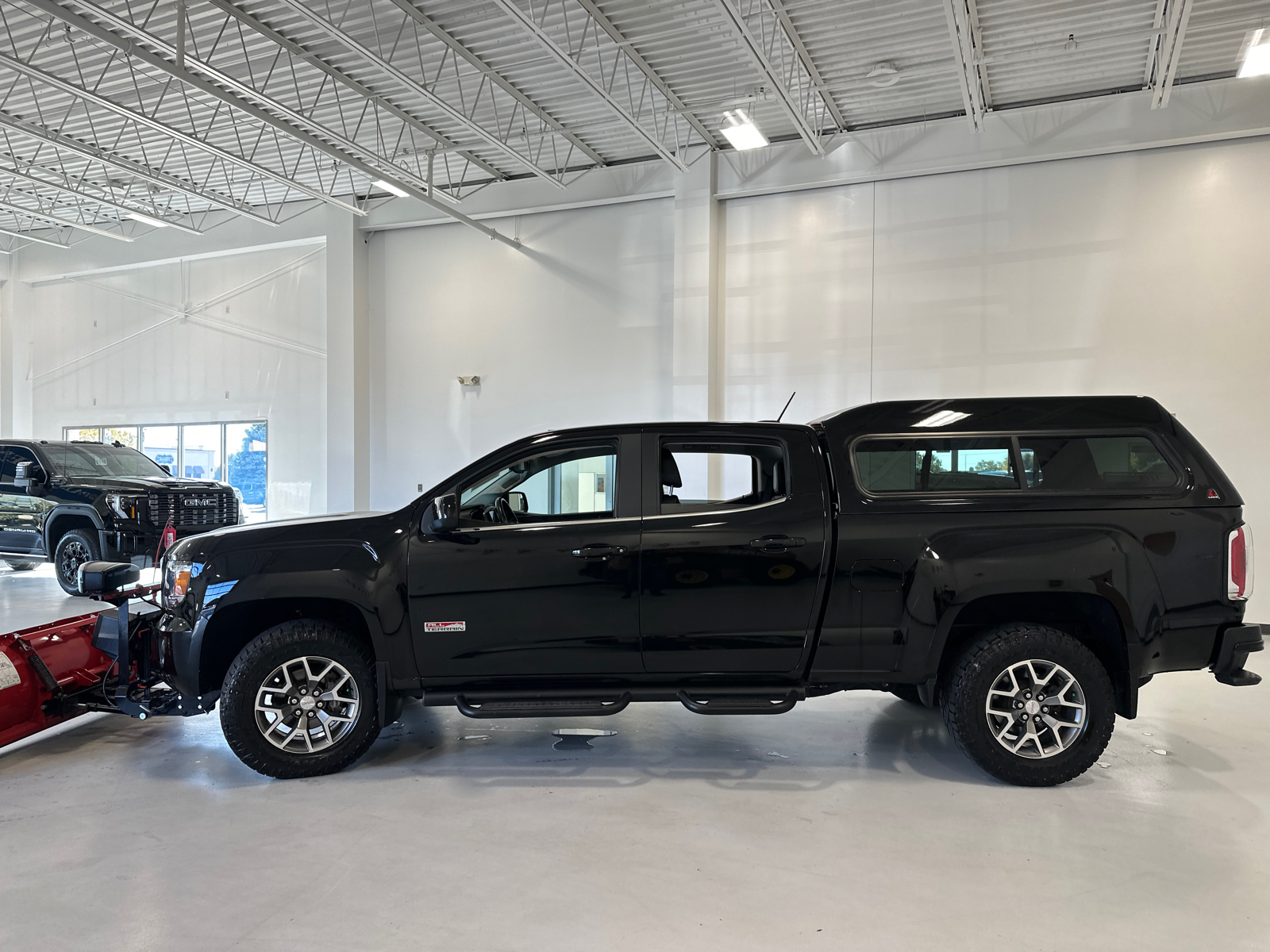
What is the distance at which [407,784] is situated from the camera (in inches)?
151

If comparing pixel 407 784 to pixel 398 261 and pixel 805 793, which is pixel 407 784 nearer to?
pixel 805 793

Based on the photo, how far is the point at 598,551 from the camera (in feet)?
12.6

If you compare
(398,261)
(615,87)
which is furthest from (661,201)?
(398,261)

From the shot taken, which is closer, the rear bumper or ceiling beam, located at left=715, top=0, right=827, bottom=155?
the rear bumper

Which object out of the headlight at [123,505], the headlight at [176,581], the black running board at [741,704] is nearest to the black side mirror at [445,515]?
the headlight at [176,581]

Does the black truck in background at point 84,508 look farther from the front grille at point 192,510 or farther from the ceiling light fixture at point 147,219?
the ceiling light fixture at point 147,219

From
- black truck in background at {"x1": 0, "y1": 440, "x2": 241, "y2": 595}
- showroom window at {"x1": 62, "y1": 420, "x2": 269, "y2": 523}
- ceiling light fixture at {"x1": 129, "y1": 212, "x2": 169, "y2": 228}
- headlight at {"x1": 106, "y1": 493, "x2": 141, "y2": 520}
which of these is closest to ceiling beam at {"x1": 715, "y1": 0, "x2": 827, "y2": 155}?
black truck in background at {"x1": 0, "y1": 440, "x2": 241, "y2": 595}

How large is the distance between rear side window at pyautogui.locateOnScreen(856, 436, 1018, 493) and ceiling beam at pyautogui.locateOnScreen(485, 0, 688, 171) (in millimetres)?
4779

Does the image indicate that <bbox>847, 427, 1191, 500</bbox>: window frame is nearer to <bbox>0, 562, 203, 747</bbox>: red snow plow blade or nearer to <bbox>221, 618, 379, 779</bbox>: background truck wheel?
<bbox>221, 618, 379, 779</bbox>: background truck wheel

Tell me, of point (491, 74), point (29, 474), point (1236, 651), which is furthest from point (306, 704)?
point (29, 474)

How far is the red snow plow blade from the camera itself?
13.2ft

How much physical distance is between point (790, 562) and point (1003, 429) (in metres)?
1.19

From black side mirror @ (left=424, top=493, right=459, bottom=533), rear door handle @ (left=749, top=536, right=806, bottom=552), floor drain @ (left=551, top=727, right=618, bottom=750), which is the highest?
black side mirror @ (left=424, top=493, right=459, bottom=533)

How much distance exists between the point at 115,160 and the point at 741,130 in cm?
799
